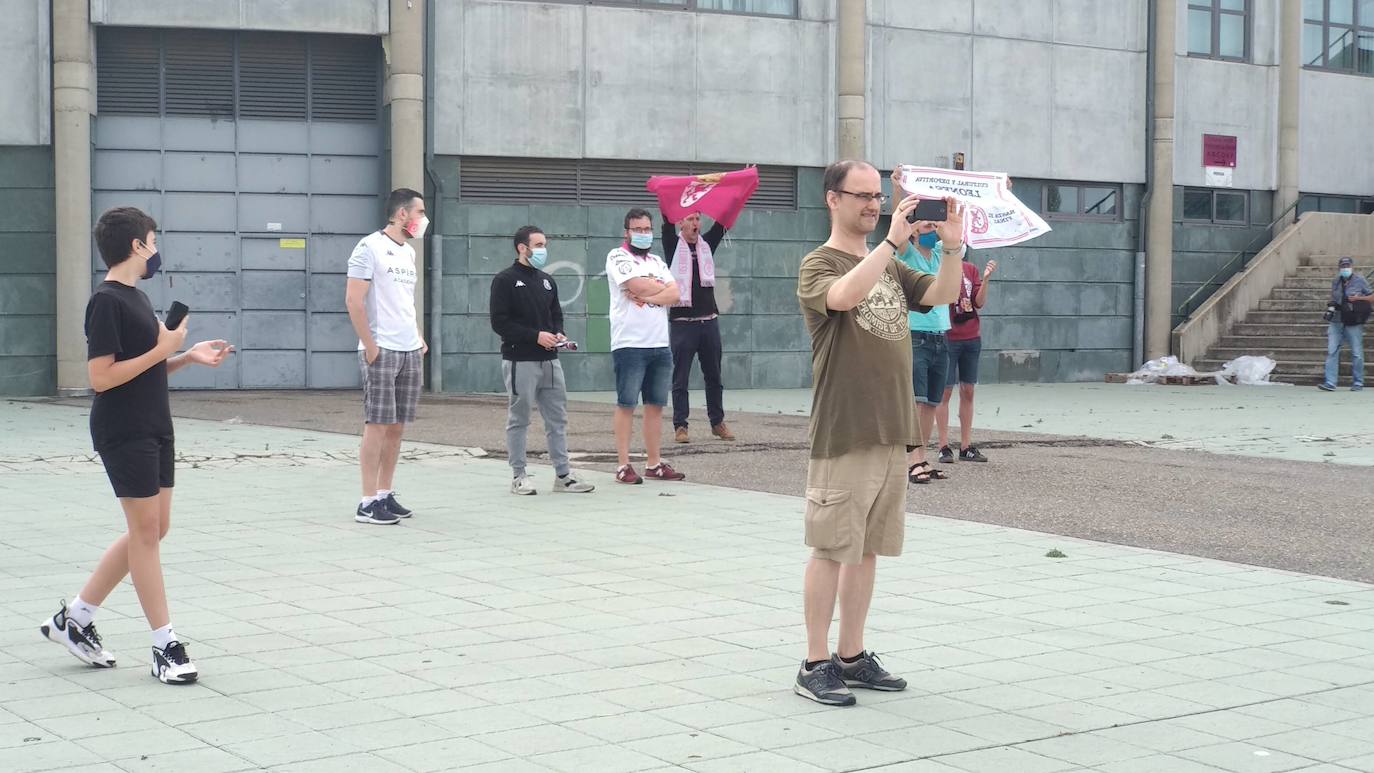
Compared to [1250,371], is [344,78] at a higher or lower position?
higher

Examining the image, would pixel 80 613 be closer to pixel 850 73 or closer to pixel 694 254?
A: pixel 694 254

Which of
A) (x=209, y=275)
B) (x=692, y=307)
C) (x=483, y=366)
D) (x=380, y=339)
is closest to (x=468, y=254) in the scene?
(x=483, y=366)

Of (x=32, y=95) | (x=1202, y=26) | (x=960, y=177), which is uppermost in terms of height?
(x=1202, y=26)

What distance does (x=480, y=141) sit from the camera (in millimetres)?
23172

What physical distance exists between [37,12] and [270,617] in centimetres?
1702

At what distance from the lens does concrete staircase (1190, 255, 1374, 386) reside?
27109 mm

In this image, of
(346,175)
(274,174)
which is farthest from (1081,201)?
(274,174)

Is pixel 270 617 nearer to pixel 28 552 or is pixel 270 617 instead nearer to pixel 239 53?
pixel 28 552

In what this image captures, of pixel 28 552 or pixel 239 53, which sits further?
pixel 239 53

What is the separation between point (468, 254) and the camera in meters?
23.2

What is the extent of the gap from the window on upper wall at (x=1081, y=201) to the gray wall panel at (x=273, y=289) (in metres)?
12.1

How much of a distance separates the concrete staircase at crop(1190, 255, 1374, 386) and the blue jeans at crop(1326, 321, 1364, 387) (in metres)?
1.78

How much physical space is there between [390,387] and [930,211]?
4856mm

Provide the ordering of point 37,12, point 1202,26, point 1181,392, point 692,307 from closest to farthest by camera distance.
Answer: point 692,307
point 37,12
point 1181,392
point 1202,26
